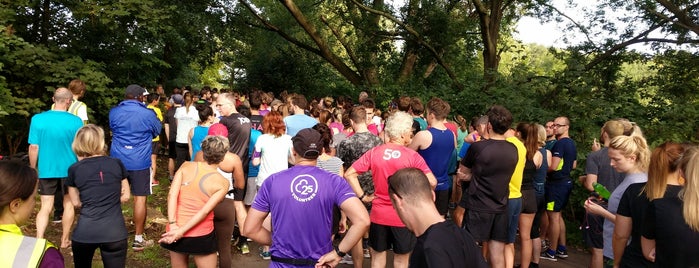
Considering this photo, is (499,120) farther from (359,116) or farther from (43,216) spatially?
(43,216)

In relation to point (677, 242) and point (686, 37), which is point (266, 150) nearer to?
point (677, 242)

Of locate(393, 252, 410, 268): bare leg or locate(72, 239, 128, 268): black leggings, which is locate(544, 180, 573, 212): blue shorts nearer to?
locate(393, 252, 410, 268): bare leg

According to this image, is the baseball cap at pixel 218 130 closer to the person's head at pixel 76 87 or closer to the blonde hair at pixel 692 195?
the person's head at pixel 76 87

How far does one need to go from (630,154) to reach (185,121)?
7.03 m

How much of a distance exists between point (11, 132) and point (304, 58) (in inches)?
571

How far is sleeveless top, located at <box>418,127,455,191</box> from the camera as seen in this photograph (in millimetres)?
5453

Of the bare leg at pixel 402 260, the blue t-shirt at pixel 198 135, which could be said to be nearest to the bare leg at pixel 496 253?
the bare leg at pixel 402 260

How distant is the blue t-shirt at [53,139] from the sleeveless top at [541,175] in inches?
220

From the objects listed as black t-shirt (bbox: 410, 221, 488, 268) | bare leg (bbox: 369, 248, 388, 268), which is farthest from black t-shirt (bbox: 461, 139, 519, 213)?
black t-shirt (bbox: 410, 221, 488, 268)

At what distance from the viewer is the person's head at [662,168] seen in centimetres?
297

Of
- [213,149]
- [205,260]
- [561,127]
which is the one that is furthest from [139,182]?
[561,127]

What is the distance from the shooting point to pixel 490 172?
4.69 m

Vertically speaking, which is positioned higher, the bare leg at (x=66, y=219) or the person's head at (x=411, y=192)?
the person's head at (x=411, y=192)

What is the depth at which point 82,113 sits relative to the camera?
20.3 ft
